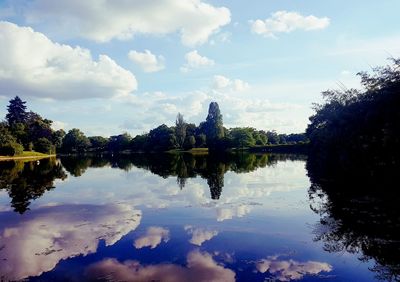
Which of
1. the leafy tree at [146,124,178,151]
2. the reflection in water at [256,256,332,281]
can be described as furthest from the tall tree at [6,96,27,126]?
the reflection in water at [256,256,332,281]

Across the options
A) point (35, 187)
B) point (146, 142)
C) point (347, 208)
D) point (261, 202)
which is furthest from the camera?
point (146, 142)

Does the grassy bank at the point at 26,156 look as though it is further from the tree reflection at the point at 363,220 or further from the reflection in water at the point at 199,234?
the reflection in water at the point at 199,234

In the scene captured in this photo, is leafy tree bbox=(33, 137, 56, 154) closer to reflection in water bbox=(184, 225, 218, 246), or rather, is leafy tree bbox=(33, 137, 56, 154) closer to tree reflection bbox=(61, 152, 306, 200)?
tree reflection bbox=(61, 152, 306, 200)

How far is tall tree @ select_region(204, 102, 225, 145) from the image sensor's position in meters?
162

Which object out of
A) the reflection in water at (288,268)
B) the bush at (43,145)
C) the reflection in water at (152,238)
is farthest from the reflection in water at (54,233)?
the bush at (43,145)

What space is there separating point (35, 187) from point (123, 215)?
22.2 m

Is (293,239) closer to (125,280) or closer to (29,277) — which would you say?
(125,280)

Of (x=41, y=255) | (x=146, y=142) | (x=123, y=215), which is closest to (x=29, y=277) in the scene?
(x=41, y=255)

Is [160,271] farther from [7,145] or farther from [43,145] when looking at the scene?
[43,145]

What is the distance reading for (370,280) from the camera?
14031 mm

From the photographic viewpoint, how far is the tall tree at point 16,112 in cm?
17450

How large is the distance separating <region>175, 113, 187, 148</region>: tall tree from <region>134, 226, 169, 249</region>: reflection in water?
156703 millimetres

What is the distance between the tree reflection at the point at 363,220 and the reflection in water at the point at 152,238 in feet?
27.0

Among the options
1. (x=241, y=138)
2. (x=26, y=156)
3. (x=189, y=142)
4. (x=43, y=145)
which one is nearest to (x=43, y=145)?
(x=43, y=145)
